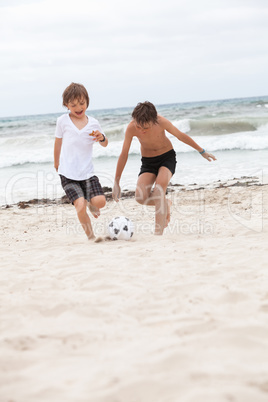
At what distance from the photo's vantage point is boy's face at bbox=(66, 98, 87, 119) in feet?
14.7

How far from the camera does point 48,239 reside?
210 inches

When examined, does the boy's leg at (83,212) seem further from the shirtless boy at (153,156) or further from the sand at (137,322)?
the sand at (137,322)

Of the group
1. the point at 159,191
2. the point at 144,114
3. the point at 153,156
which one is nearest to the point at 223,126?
the point at 153,156

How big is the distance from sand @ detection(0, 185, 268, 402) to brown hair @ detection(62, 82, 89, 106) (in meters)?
1.65

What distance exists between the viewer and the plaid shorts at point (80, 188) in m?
4.64

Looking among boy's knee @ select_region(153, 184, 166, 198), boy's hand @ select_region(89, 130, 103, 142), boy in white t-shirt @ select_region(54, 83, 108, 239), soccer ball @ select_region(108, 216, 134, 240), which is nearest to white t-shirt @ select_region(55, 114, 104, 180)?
boy in white t-shirt @ select_region(54, 83, 108, 239)

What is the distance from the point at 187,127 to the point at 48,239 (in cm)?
1830

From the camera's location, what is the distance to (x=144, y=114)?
4.58 meters

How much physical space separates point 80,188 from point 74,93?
1.07 meters

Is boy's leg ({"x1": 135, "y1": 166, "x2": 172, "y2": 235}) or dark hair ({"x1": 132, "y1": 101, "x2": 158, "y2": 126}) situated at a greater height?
dark hair ({"x1": 132, "y1": 101, "x2": 158, "y2": 126})

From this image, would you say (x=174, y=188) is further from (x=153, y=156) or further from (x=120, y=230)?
(x=120, y=230)

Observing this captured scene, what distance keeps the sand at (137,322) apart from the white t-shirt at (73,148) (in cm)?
90

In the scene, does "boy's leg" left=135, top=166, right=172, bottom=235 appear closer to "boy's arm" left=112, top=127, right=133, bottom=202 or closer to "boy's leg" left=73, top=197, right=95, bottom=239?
"boy's arm" left=112, top=127, right=133, bottom=202

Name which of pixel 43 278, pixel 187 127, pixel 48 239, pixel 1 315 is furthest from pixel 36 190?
pixel 187 127
